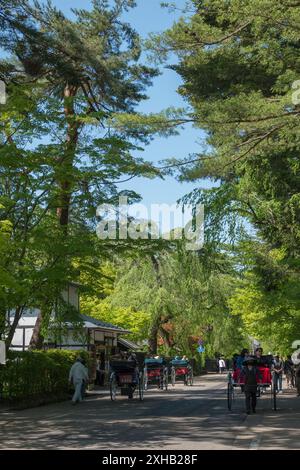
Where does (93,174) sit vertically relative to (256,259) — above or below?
above

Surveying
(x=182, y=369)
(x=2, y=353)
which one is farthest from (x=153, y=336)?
(x=2, y=353)

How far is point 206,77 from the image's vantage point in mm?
20859

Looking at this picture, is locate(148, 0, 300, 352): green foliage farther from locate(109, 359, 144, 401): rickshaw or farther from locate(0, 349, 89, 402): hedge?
locate(0, 349, 89, 402): hedge

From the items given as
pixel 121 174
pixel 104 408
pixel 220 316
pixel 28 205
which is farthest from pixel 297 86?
pixel 220 316

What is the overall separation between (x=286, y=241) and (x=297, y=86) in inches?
317

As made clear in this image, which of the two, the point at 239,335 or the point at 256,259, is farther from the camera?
the point at 239,335

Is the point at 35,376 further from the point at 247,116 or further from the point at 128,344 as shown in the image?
the point at 128,344

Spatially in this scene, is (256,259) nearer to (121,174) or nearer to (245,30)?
(121,174)

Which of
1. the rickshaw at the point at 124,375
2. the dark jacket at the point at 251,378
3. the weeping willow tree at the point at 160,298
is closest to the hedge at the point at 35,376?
the rickshaw at the point at 124,375

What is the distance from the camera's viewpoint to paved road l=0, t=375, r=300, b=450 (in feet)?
39.0

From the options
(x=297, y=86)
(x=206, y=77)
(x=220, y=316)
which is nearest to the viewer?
(x=297, y=86)

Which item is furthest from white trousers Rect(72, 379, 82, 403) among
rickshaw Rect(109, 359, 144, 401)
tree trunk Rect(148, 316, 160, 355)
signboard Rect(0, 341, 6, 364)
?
tree trunk Rect(148, 316, 160, 355)

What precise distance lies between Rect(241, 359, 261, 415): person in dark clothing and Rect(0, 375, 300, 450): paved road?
0.47 m

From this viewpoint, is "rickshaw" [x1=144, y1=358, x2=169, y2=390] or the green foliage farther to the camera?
"rickshaw" [x1=144, y1=358, x2=169, y2=390]
